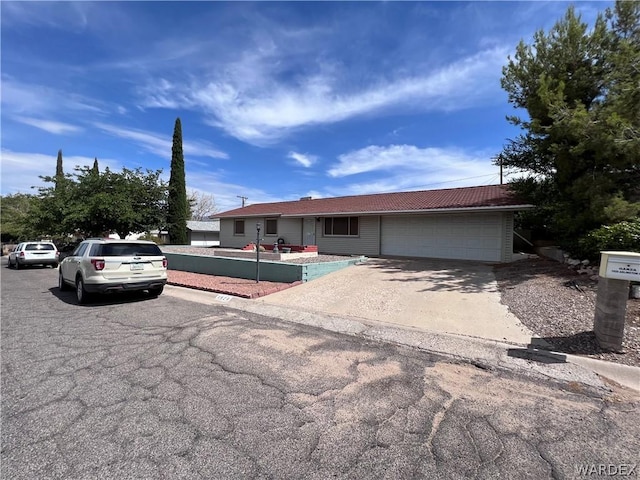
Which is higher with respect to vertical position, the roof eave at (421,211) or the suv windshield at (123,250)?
the roof eave at (421,211)

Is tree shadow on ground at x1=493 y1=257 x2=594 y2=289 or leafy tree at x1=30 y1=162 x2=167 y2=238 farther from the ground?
leafy tree at x1=30 y1=162 x2=167 y2=238

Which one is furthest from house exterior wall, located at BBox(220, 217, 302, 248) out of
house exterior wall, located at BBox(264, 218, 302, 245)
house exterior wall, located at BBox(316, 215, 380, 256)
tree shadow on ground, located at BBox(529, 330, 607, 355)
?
tree shadow on ground, located at BBox(529, 330, 607, 355)

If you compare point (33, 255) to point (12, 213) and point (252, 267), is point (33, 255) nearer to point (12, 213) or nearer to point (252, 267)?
point (252, 267)

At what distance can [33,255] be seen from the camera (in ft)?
63.3

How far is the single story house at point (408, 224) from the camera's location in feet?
49.3

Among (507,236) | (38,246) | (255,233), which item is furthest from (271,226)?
(507,236)

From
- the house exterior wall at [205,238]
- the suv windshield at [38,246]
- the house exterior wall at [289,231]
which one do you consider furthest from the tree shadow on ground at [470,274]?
the house exterior wall at [205,238]

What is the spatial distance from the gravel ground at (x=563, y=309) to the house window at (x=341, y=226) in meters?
9.74

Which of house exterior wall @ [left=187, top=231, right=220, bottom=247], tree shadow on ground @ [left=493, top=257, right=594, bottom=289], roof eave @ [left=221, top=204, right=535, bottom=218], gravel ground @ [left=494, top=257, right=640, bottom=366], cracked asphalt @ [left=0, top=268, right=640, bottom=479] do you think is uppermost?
roof eave @ [left=221, top=204, right=535, bottom=218]

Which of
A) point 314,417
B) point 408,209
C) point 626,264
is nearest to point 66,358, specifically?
point 314,417

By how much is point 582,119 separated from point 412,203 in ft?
29.8

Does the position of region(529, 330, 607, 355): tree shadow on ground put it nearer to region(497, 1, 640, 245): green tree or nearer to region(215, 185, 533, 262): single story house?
region(497, 1, 640, 245): green tree

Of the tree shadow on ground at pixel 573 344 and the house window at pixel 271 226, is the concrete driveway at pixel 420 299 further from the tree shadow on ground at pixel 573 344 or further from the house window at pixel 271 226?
the house window at pixel 271 226

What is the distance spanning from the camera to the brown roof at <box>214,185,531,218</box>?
50.8 feet
